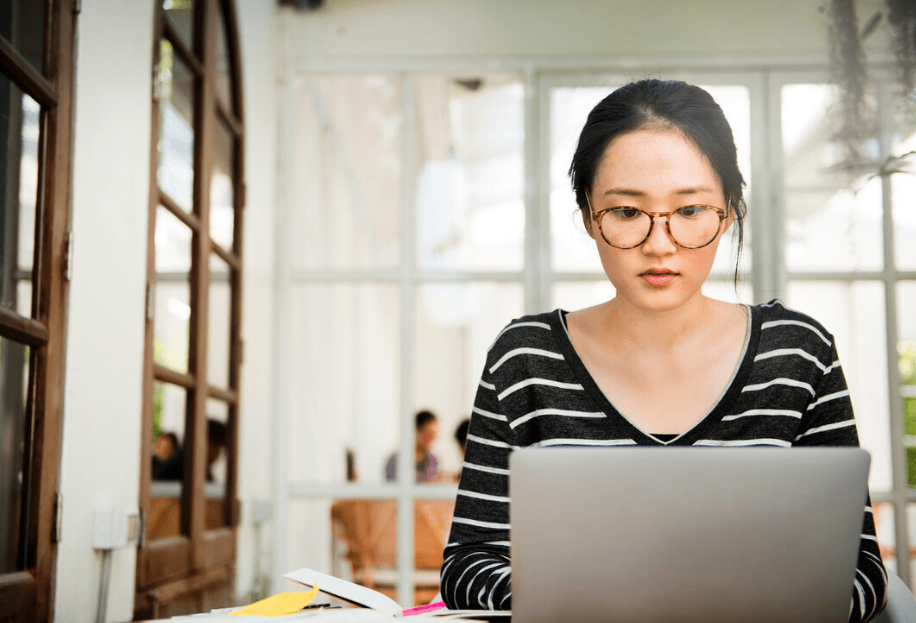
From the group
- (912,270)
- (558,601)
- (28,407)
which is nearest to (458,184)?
(912,270)

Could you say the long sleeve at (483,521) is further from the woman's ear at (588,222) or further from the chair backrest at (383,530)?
the chair backrest at (383,530)

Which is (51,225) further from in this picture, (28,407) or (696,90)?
(696,90)

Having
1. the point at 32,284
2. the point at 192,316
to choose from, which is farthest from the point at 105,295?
the point at 192,316

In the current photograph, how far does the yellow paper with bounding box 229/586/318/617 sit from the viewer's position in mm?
868

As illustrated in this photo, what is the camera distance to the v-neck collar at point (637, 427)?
3.80 ft

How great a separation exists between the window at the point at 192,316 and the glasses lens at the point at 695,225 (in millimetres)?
1389

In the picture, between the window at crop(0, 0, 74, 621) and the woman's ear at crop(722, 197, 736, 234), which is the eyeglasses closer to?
the woman's ear at crop(722, 197, 736, 234)

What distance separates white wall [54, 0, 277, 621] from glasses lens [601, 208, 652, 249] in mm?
1068

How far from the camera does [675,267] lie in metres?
1.20

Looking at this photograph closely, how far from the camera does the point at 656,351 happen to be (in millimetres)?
1262

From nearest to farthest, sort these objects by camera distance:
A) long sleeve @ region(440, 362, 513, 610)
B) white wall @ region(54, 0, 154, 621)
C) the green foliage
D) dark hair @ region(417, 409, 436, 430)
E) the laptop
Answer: the laptop
long sleeve @ region(440, 362, 513, 610)
white wall @ region(54, 0, 154, 621)
the green foliage
dark hair @ region(417, 409, 436, 430)

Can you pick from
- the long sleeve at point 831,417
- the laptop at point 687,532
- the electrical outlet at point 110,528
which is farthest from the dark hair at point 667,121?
the electrical outlet at point 110,528

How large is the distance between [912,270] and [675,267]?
2.54 meters

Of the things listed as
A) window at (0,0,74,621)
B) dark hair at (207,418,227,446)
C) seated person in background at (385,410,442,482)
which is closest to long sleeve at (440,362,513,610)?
window at (0,0,74,621)
